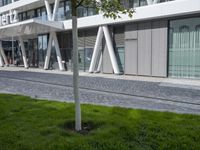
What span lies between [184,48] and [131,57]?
15.8ft

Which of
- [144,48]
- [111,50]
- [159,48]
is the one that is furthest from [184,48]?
[111,50]

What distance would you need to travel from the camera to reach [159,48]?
66.6 ft

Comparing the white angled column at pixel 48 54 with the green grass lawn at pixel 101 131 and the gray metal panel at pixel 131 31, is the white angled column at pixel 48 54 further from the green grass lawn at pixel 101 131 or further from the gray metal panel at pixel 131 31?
the green grass lawn at pixel 101 131

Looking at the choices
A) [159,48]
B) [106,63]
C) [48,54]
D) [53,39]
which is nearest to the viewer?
[159,48]

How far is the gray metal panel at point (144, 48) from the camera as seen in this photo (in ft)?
69.1

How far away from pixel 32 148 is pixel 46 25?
951 inches

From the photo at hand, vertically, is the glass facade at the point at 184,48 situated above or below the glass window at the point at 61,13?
below

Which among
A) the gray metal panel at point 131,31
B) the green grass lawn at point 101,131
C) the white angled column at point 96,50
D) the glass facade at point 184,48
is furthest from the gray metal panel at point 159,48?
the green grass lawn at point 101,131

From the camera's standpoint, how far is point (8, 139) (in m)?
5.31

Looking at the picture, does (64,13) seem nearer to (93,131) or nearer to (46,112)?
(46,112)

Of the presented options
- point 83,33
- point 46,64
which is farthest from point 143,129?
point 46,64

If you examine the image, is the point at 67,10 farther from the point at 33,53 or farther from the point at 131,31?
Result: the point at 33,53

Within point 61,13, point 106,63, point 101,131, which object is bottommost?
point 101,131

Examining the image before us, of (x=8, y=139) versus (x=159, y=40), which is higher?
(x=159, y=40)
